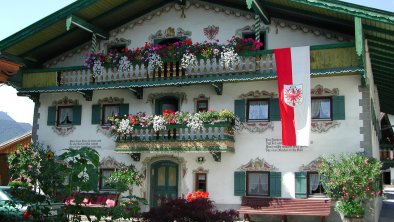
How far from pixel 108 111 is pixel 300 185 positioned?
8868mm

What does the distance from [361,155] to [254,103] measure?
440 cm

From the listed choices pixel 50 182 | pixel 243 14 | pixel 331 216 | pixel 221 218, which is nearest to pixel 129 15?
pixel 243 14

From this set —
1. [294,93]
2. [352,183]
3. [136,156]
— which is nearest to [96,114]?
[136,156]

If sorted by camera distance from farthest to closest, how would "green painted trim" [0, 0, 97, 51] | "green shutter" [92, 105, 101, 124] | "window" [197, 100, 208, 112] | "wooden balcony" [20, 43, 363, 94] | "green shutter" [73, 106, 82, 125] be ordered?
1. "green shutter" [73, 106, 82, 125]
2. "green shutter" [92, 105, 101, 124]
3. "green painted trim" [0, 0, 97, 51]
4. "window" [197, 100, 208, 112]
5. "wooden balcony" [20, 43, 363, 94]

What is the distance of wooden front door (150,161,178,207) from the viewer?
61.8 ft

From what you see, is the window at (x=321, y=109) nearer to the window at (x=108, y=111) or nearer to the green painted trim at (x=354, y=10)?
the green painted trim at (x=354, y=10)

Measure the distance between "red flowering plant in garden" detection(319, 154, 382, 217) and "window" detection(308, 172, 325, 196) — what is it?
1.24 meters

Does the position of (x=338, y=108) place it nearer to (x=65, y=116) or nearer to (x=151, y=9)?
(x=151, y=9)

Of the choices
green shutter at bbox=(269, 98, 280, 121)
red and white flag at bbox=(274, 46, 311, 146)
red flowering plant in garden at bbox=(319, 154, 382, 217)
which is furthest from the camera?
green shutter at bbox=(269, 98, 280, 121)

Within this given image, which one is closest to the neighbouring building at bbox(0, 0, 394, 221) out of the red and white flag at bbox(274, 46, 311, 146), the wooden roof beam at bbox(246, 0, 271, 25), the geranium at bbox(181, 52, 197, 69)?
the wooden roof beam at bbox(246, 0, 271, 25)

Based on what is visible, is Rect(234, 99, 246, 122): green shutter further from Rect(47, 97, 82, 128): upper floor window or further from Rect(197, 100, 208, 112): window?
Rect(47, 97, 82, 128): upper floor window

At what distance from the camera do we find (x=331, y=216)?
52.7ft

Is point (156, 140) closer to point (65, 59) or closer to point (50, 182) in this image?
point (65, 59)

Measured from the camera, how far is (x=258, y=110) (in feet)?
58.5
